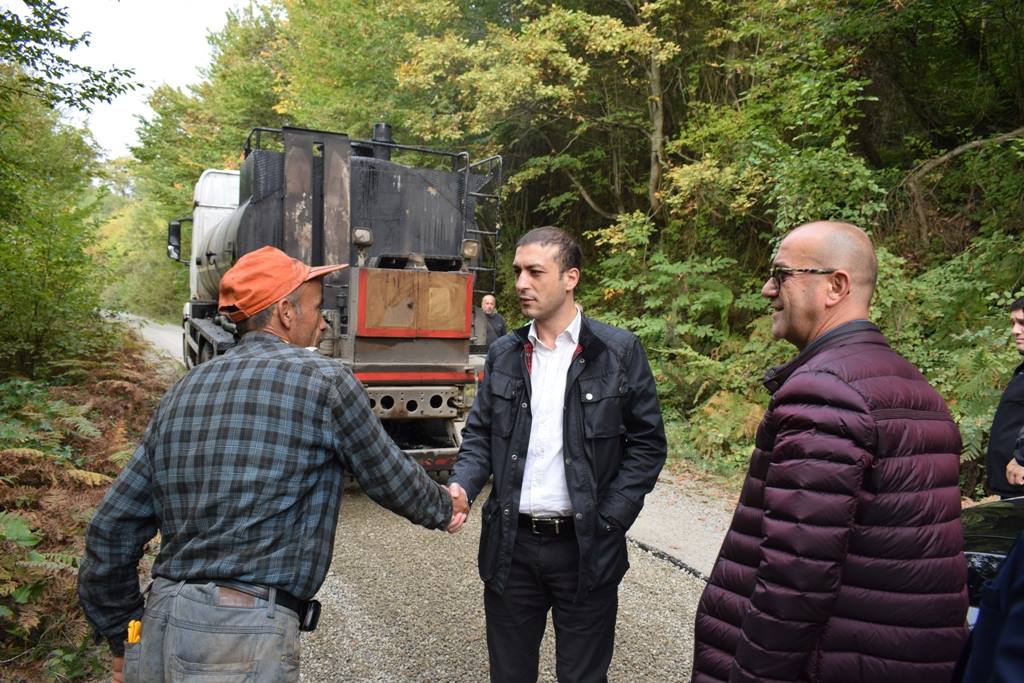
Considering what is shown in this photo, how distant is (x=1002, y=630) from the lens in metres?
0.96

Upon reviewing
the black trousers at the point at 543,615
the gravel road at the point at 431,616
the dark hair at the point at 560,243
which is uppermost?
the dark hair at the point at 560,243

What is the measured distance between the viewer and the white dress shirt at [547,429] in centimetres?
276

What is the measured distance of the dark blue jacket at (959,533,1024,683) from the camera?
35.8 inches

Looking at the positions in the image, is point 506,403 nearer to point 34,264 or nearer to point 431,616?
point 431,616

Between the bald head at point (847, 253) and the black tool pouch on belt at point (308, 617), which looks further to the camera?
the black tool pouch on belt at point (308, 617)

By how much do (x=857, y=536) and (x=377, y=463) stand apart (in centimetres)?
132

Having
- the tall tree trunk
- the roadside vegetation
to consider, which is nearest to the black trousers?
the roadside vegetation

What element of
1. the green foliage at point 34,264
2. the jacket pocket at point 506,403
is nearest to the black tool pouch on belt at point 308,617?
the jacket pocket at point 506,403

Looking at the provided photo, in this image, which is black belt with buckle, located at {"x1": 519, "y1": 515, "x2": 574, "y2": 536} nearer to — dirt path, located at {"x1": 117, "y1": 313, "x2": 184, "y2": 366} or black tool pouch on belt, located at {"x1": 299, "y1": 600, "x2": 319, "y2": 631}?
black tool pouch on belt, located at {"x1": 299, "y1": 600, "x2": 319, "y2": 631}

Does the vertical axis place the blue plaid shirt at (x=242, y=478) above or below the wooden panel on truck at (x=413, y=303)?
below

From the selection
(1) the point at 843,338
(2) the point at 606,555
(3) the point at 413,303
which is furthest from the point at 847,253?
(3) the point at 413,303

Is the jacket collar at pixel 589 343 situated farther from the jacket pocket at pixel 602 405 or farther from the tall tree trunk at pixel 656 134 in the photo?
the tall tree trunk at pixel 656 134

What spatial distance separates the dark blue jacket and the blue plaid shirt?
1.59m

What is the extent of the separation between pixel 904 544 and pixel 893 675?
0.99 ft
